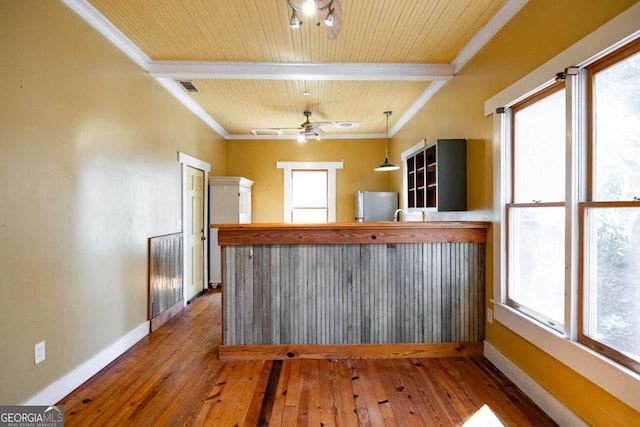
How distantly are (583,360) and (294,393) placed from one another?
1.78m

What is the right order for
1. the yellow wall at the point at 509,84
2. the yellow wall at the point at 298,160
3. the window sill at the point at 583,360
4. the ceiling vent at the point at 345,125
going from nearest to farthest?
1. the window sill at the point at 583,360
2. the yellow wall at the point at 509,84
3. the ceiling vent at the point at 345,125
4. the yellow wall at the point at 298,160

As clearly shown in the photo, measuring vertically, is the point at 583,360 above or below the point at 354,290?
below

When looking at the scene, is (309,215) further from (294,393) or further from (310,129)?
(294,393)

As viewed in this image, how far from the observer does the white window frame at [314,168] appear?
21.2ft

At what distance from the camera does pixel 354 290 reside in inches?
110

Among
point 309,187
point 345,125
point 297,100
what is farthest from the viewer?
point 309,187

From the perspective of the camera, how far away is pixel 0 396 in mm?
1789

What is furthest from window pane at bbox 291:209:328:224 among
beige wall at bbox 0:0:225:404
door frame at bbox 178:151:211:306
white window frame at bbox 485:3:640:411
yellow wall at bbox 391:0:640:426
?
white window frame at bbox 485:3:640:411

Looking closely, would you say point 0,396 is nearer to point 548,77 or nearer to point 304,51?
point 304,51

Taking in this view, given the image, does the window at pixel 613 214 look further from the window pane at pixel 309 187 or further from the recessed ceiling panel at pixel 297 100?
the window pane at pixel 309 187

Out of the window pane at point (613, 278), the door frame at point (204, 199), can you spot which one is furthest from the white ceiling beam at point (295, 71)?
the window pane at point (613, 278)

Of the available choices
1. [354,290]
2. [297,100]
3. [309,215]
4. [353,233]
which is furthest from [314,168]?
[354,290]

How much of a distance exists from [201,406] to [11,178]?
1840mm

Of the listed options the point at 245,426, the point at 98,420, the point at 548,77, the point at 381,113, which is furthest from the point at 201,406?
the point at 381,113
